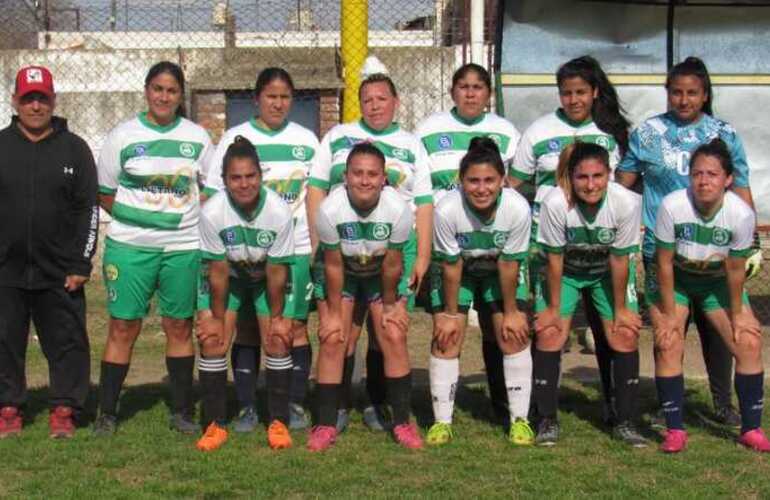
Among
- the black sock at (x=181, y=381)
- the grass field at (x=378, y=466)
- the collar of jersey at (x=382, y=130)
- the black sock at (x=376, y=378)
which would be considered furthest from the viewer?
the black sock at (x=376, y=378)

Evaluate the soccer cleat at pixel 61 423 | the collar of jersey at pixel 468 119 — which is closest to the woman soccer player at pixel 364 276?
the collar of jersey at pixel 468 119

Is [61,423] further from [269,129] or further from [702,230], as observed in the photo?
[702,230]

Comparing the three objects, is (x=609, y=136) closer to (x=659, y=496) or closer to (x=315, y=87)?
(x=659, y=496)

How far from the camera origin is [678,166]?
6520 millimetres

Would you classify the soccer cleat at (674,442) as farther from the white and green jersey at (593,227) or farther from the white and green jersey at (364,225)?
the white and green jersey at (364,225)

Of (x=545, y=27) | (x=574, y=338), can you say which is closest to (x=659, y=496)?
(x=574, y=338)

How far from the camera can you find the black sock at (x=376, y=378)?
6.94m

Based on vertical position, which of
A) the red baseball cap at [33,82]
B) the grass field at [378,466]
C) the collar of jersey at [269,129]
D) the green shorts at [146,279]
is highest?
the red baseball cap at [33,82]

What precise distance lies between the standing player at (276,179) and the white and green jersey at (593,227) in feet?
4.20

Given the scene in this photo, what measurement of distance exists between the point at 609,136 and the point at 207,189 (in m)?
2.19

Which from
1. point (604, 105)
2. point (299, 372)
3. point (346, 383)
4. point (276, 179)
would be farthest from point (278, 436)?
point (604, 105)

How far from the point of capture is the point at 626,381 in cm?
643

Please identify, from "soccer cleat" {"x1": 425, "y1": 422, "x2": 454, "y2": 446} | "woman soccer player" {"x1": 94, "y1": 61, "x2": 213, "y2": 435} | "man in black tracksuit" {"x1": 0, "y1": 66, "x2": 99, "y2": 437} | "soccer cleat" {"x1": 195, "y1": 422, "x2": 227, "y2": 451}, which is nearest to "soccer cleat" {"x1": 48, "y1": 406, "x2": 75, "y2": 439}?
"man in black tracksuit" {"x1": 0, "y1": 66, "x2": 99, "y2": 437}

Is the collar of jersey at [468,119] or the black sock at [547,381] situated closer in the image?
the black sock at [547,381]
